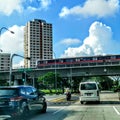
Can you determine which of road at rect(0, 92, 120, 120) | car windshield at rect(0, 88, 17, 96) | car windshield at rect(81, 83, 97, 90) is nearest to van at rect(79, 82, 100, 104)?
car windshield at rect(81, 83, 97, 90)

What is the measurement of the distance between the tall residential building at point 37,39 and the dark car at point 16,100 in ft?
240

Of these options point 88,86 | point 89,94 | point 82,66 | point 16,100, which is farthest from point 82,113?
point 82,66

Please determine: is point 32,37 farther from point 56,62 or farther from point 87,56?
point 87,56

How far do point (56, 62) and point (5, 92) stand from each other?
71345 millimetres

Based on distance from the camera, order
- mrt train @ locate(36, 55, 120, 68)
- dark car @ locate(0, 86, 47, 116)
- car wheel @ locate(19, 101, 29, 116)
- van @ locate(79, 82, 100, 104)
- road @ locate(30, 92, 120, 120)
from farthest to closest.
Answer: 1. mrt train @ locate(36, 55, 120, 68)
2. van @ locate(79, 82, 100, 104)
3. road @ locate(30, 92, 120, 120)
4. car wheel @ locate(19, 101, 29, 116)
5. dark car @ locate(0, 86, 47, 116)

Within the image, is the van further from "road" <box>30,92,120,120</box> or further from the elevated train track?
the elevated train track

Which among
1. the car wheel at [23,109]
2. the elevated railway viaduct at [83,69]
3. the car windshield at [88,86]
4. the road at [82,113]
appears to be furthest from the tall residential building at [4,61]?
the car wheel at [23,109]

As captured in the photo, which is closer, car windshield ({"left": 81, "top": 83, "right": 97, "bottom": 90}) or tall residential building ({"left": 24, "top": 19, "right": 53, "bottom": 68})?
car windshield ({"left": 81, "top": 83, "right": 97, "bottom": 90})

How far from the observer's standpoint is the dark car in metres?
17.5

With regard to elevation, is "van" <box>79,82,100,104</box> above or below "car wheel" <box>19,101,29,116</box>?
above

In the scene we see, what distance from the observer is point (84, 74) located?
310ft

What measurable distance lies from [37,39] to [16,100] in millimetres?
79835

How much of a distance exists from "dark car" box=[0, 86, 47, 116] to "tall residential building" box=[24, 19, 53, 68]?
7304 centimetres

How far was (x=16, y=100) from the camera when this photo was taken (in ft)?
58.2
